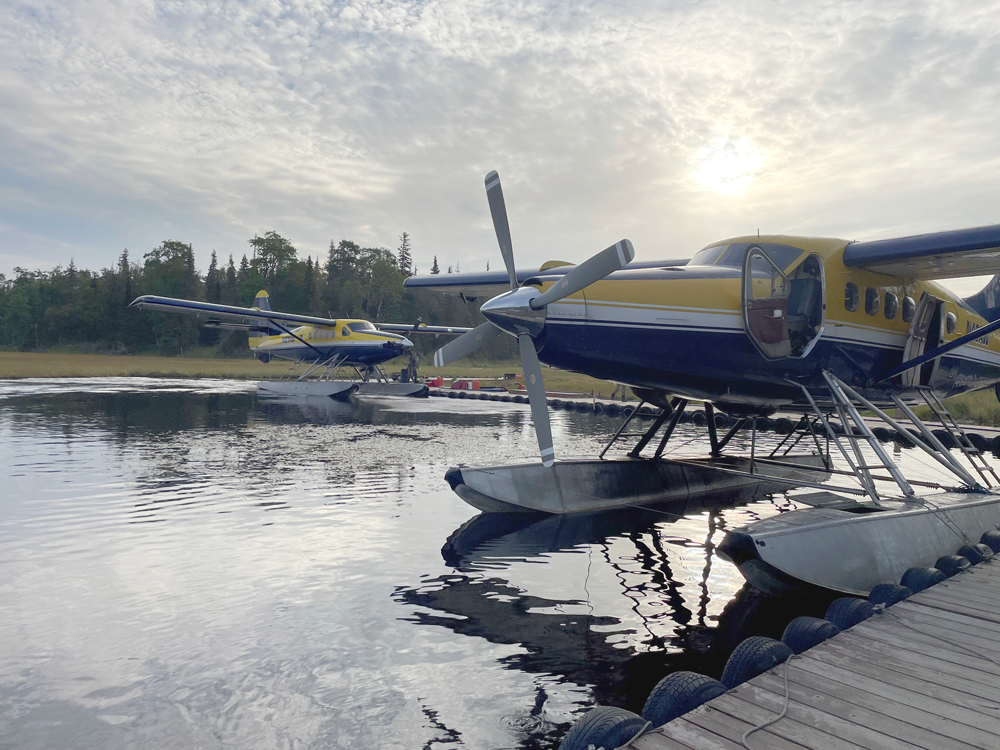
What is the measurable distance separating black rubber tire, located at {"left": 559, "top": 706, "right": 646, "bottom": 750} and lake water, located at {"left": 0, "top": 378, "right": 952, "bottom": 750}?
2.84 feet

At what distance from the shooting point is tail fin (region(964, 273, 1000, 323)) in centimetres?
1152

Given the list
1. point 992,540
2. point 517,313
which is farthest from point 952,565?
point 517,313

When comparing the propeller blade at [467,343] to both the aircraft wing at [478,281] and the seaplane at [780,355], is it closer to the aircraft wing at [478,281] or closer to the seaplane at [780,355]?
the seaplane at [780,355]

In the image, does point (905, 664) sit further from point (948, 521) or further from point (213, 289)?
point (213, 289)

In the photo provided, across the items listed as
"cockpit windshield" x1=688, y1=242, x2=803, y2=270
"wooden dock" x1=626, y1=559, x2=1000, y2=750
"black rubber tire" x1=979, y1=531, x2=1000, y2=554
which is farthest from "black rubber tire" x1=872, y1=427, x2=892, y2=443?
"wooden dock" x1=626, y1=559, x2=1000, y2=750

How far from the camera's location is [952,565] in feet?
19.1

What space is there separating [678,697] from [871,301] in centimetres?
689

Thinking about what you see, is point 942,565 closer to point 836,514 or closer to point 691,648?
point 836,514

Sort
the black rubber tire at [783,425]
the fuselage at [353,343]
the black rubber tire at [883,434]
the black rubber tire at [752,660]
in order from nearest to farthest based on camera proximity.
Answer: the black rubber tire at [752,660]
the black rubber tire at [883,434]
the black rubber tire at [783,425]
the fuselage at [353,343]

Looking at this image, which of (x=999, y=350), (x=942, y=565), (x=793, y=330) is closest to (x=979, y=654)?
(x=942, y=565)

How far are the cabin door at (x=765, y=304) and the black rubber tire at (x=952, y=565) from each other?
2.59 m

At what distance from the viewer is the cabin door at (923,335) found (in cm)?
875

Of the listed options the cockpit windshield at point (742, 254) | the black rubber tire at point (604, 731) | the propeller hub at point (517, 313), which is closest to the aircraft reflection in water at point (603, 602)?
the black rubber tire at point (604, 731)

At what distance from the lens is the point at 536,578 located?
656cm
